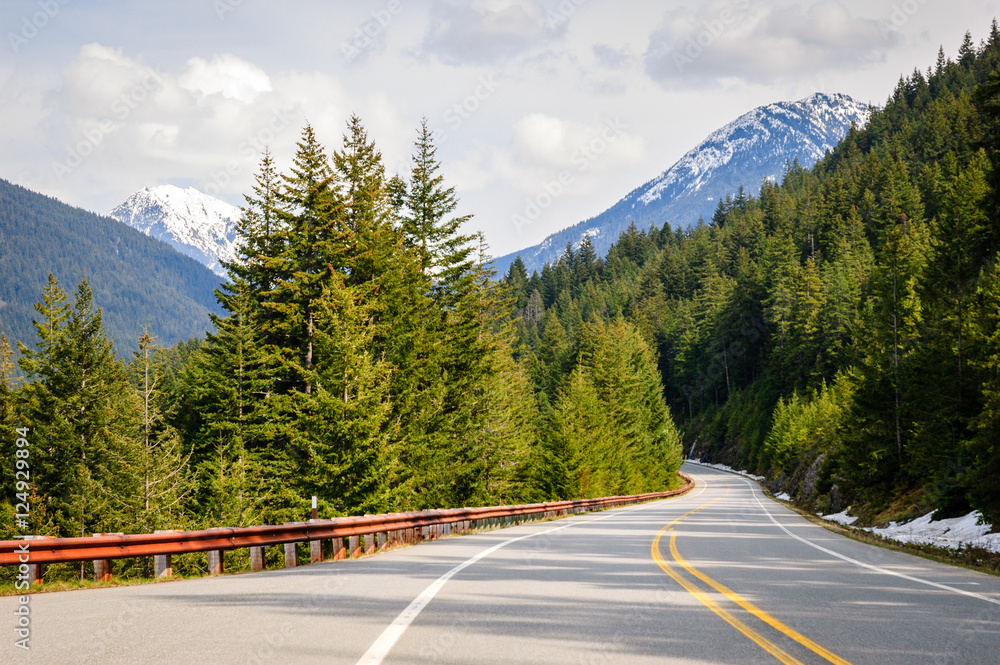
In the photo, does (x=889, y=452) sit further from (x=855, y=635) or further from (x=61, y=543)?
(x=61, y=543)

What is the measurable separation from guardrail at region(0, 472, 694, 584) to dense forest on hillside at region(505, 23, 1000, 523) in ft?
51.1

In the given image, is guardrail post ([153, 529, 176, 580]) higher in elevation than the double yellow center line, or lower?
higher

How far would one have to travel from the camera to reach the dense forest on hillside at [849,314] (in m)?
27.2

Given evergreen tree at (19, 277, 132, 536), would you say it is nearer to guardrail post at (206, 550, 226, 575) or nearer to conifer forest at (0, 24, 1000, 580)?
conifer forest at (0, 24, 1000, 580)

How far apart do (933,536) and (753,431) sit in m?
74.0

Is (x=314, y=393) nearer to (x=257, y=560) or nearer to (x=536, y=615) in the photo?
(x=257, y=560)

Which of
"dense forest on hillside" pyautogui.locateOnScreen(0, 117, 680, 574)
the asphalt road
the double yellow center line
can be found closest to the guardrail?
the asphalt road

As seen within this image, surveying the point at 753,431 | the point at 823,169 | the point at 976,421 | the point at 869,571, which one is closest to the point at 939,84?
the point at 823,169

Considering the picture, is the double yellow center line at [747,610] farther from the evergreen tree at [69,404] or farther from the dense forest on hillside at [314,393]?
the evergreen tree at [69,404]

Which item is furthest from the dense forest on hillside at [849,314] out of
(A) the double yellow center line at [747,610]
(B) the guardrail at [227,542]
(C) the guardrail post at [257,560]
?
(C) the guardrail post at [257,560]

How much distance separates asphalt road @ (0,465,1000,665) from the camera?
5613mm

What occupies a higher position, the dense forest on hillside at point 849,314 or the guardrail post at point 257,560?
the dense forest on hillside at point 849,314

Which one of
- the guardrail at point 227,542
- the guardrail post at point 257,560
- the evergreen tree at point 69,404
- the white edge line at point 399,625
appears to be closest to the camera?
→ the white edge line at point 399,625

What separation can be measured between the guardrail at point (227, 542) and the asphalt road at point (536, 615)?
52 cm
